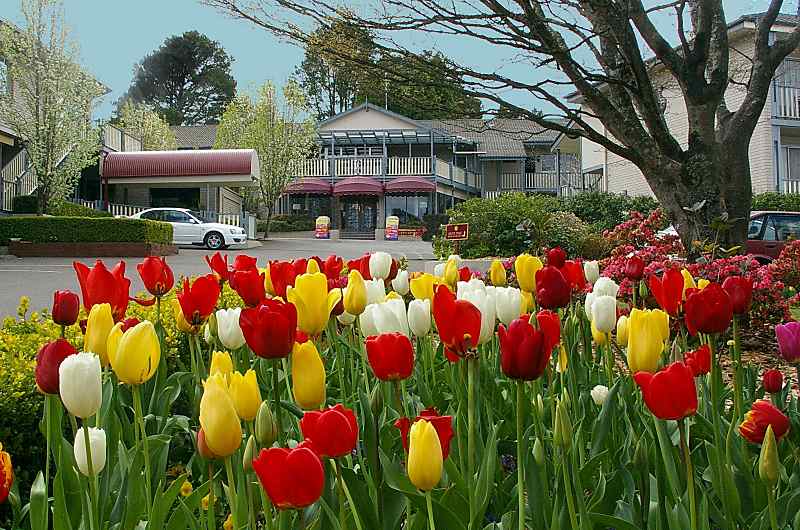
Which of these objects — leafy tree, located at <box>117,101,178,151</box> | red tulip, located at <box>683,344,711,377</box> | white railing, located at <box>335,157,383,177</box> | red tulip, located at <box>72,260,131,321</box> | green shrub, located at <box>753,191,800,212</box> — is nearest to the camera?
red tulip, located at <box>683,344,711,377</box>

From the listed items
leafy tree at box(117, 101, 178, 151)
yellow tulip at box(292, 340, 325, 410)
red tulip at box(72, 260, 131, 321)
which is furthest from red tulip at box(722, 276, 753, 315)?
leafy tree at box(117, 101, 178, 151)

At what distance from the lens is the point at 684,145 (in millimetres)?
25172

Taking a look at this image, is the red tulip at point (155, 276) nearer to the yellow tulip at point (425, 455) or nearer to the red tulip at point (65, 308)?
the red tulip at point (65, 308)

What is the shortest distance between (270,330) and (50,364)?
440 millimetres

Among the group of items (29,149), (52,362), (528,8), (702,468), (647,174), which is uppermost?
(29,149)

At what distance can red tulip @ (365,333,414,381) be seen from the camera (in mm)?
1455

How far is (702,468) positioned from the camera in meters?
2.04

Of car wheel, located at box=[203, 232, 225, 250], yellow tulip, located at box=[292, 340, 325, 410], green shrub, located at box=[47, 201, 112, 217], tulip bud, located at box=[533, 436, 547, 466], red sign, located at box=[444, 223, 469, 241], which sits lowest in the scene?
tulip bud, located at box=[533, 436, 547, 466]

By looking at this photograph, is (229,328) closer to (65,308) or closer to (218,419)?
(65,308)

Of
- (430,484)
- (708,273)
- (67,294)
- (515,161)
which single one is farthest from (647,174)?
(515,161)

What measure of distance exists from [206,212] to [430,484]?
30576 mm

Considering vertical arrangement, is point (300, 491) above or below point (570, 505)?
above

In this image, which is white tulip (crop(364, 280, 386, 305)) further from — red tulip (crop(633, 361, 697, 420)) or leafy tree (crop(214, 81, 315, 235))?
leafy tree (crop(214, 81, 315, 235))

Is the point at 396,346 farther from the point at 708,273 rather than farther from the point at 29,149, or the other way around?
the point at 29,149
